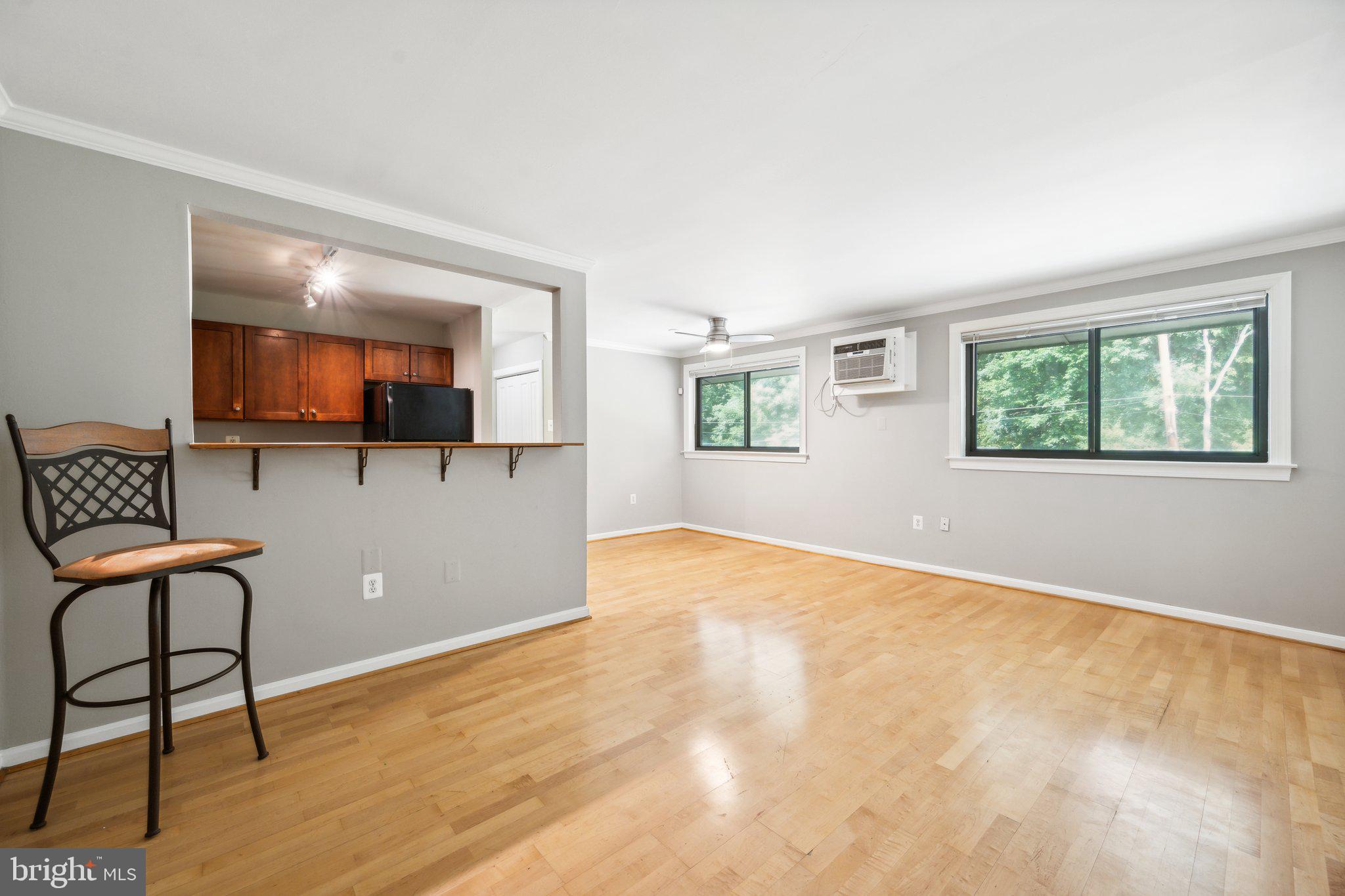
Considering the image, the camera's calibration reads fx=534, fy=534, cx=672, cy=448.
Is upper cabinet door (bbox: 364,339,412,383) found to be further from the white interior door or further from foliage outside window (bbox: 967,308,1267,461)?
foliage outside window (bbox: 967,308,1267,461)

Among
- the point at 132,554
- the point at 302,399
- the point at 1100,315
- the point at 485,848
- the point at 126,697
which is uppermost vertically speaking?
the point at 1100,315

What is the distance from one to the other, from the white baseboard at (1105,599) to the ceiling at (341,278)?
3.74 meters

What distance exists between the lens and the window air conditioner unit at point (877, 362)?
15.3 ft

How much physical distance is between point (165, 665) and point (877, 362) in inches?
190

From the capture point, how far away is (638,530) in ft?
21.6

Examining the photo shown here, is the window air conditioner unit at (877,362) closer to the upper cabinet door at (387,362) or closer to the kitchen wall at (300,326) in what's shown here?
the kitchen wall at (300,326)

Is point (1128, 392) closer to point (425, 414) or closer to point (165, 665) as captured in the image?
point (425, 414)

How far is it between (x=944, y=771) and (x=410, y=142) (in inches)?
122

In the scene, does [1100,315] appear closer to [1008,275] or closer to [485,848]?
[1008,275]

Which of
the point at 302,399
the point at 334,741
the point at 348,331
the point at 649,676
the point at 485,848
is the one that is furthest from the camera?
the point at 348,331

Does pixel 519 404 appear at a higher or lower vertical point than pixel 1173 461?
higher

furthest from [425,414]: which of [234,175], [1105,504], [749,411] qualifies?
[1105,504]

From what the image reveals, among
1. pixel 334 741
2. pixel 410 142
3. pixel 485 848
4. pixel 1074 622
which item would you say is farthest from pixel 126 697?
pixel 1074 622

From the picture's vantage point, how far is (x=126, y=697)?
213 centimetres
